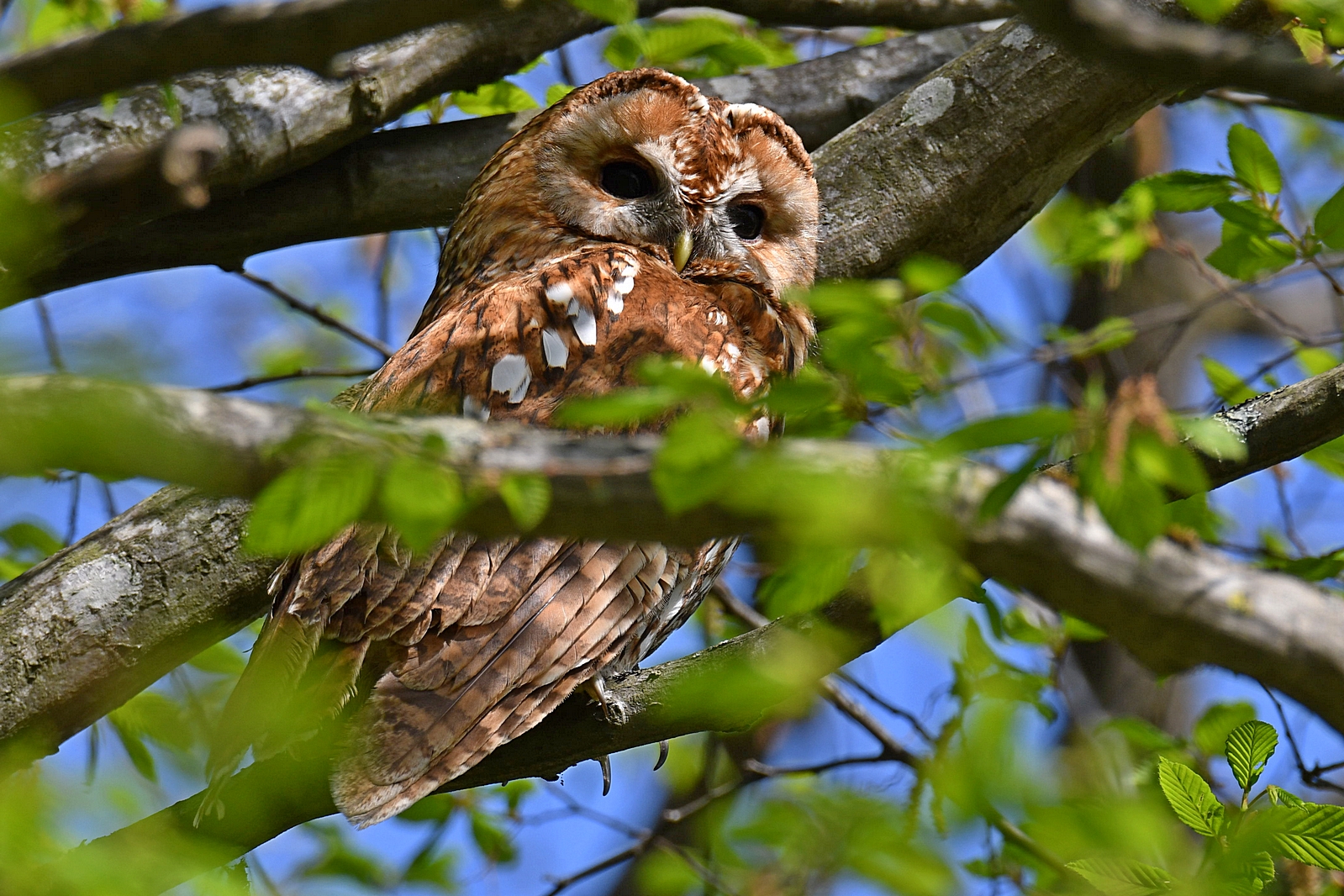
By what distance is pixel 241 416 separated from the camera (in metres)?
1.00

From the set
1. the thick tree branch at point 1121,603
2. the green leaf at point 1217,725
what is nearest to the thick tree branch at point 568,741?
the thick tree branch at point 1121,603

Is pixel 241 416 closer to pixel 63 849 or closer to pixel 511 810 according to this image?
pixel 63 849

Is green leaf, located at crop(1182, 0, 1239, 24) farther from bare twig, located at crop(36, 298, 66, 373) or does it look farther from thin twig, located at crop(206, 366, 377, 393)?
thin twig, located at crop(206, 366, 377, 393)

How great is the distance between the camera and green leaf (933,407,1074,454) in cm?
104

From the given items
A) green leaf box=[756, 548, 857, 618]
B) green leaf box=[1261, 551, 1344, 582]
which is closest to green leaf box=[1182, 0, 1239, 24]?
green leaf box=[756, 548, 857, 618]

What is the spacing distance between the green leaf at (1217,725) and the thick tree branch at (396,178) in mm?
1892

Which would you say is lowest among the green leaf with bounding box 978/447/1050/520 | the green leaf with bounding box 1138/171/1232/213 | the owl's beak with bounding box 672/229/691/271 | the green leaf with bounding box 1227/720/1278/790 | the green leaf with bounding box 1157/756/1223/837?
the green leaf with bounding box 1227/720/1278/790

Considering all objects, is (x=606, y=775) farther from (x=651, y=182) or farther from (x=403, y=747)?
(x=651, y=182)

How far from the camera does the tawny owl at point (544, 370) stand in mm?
1994

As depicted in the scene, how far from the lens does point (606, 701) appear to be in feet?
7.11

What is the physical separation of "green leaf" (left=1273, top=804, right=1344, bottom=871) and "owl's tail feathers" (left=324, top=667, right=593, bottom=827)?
3.96ft

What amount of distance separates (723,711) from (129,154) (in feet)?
2.54

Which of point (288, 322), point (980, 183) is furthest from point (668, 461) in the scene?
point (288, 322)

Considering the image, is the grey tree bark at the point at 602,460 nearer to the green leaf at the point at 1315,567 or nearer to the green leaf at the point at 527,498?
the green leaf at the point at 527,498
